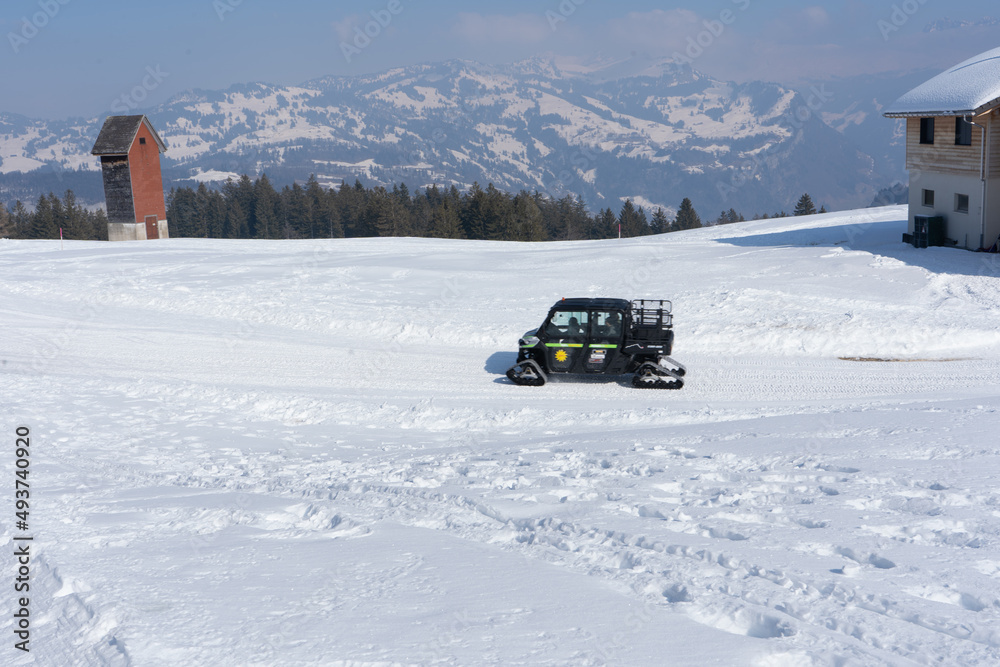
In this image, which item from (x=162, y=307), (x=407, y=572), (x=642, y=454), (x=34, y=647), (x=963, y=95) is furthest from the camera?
(x=963, y=95)

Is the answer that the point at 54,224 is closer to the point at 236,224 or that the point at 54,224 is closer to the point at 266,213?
the point at 236,224

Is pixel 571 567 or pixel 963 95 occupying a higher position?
pixel 963 95

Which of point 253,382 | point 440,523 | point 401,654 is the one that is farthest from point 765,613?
point 253,382

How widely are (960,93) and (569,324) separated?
20752 mm

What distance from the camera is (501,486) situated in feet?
28.6

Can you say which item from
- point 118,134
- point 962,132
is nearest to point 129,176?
point 118,134

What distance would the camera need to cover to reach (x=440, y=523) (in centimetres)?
760

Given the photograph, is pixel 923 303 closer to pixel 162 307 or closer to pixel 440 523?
pixel 440 523

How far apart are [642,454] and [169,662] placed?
21.3 feet

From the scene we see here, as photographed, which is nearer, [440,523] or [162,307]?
[440,523]

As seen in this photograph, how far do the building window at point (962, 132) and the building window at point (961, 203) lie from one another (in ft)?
6.31

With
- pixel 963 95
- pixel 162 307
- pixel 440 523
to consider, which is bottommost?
pixel 440 523

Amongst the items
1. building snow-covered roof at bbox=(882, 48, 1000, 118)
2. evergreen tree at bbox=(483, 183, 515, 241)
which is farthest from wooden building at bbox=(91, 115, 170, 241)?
building snow-covered roof at bbox=(882, 48, 1000, 118)

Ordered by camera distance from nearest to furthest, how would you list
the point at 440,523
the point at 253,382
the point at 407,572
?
1. the point at 407,572
2. the point at 440,523
3. the point at 253,382
